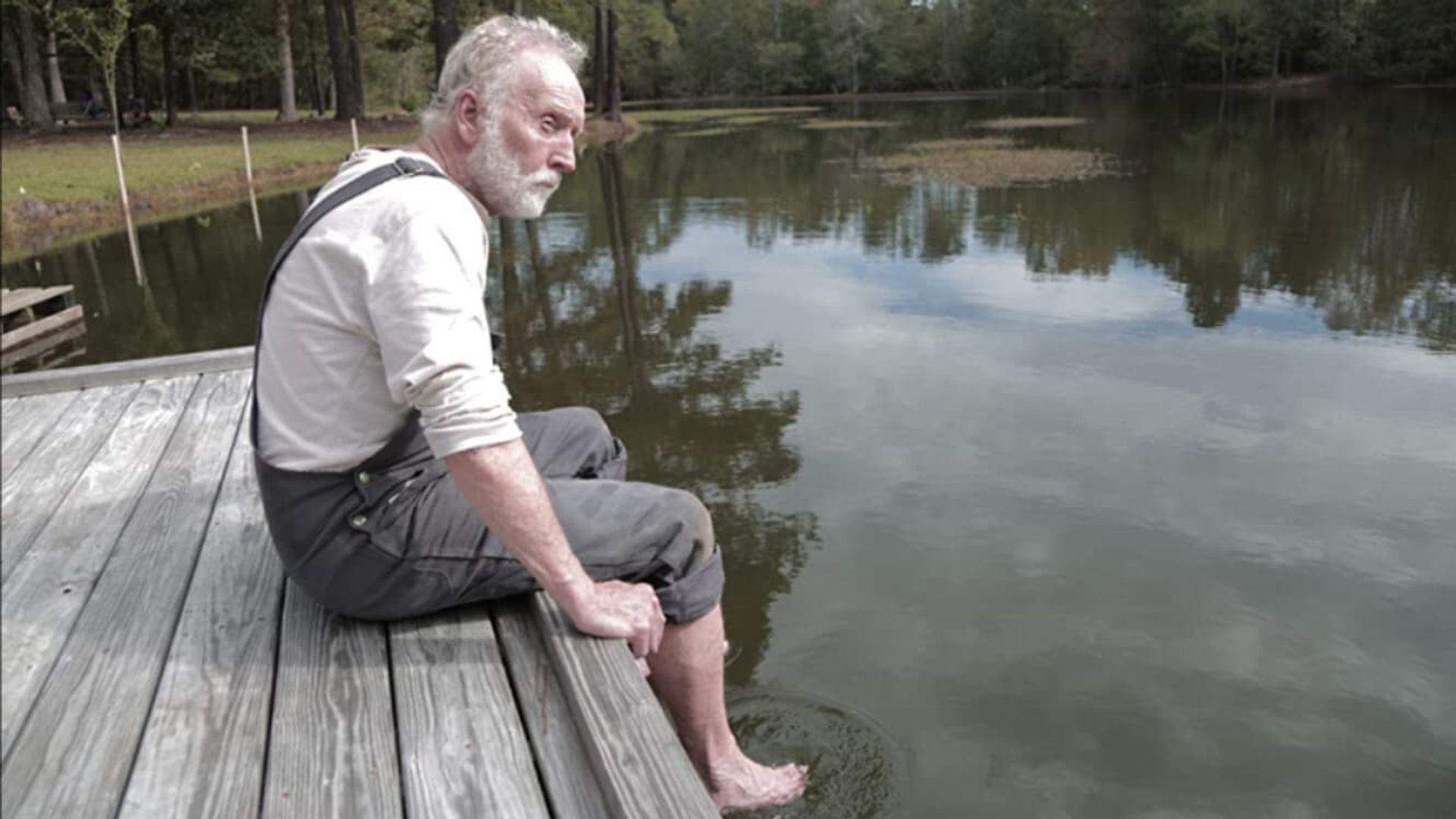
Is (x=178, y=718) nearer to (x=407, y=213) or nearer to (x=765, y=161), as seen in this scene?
(x=407, y=213)

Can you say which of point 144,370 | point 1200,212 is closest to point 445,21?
point 1200,212

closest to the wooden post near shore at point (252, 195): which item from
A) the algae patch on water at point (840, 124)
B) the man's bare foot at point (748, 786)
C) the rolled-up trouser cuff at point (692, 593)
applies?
the man's bare foot at point (748, 786)

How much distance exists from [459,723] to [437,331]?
0.61 meters

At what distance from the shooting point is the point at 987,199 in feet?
45.3

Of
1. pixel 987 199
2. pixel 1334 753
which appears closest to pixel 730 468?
pixel 1334 753

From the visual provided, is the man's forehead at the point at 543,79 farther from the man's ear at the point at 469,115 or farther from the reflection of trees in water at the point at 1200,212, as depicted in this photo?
the reflection of trees in water at the point at 1200,212

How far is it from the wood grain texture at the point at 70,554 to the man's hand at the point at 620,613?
2.50ft

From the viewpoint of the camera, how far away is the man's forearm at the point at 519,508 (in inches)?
69.6

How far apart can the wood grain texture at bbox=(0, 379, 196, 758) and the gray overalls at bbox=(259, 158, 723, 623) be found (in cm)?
33

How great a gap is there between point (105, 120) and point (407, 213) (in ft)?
80.4

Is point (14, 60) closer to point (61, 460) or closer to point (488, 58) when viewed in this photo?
point (488, 58)

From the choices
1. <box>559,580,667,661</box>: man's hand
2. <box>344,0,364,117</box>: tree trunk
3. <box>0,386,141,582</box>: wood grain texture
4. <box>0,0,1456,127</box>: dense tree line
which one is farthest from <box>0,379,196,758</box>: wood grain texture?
<box>344,0,364,117</box>: tree trunk

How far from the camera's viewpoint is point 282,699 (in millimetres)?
1816

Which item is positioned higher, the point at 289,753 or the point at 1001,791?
the point at 289,753
